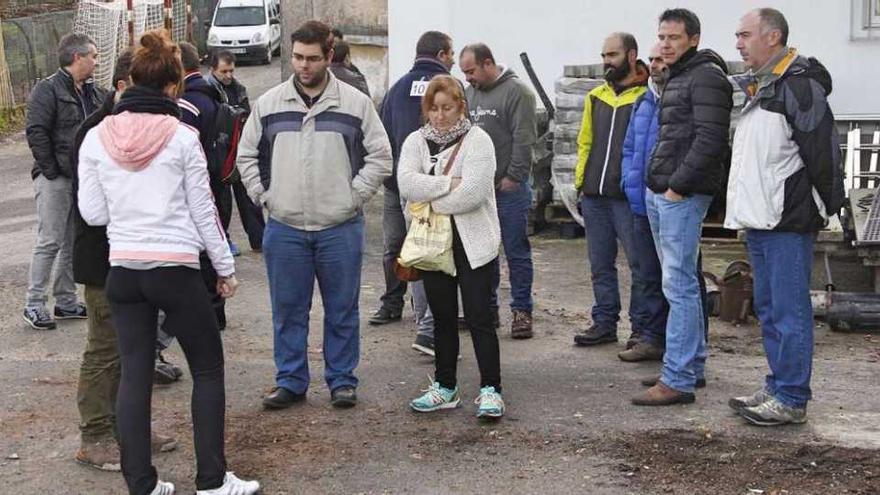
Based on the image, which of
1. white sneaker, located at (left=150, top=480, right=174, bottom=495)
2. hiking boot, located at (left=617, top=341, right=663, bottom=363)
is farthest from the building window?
white sneaker, located at (left=150, top=480, right=174, bottom=495)

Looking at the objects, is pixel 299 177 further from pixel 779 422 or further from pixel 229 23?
pixel 229 23

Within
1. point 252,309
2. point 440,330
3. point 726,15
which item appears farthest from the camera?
point 726,15

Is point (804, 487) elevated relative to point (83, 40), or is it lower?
lower

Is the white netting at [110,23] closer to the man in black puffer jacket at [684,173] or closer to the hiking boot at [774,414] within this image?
the man in black puffer jacket at [684,173]

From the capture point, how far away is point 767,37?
6297 mm

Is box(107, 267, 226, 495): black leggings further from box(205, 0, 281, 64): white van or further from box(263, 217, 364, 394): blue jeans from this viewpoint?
box(205, 0, 281, 64): white van

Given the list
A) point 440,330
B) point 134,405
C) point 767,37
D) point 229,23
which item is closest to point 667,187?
point 767,37

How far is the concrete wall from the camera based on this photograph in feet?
69.3

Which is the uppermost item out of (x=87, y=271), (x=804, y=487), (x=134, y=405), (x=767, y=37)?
(x=767, y=37)

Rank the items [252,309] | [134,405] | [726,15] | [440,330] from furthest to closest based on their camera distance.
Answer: [726,15] → [252,309] → [440,330] → [134,405]

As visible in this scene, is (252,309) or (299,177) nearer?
(299,177)

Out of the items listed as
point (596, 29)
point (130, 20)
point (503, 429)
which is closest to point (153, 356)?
point (503, 429)

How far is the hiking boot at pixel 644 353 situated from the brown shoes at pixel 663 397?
932 millimetres

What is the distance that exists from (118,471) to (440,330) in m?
1.84
